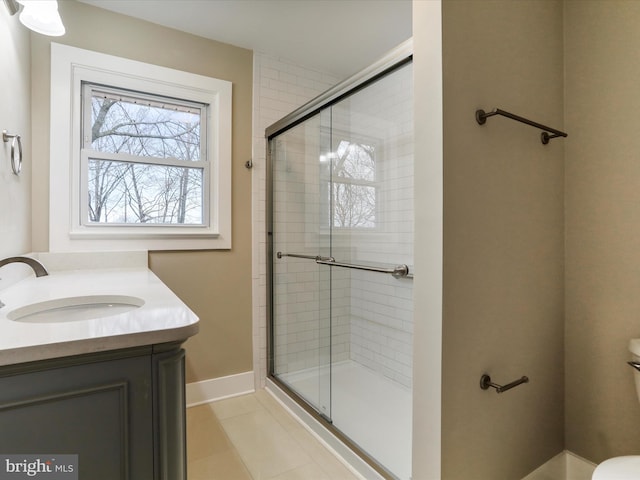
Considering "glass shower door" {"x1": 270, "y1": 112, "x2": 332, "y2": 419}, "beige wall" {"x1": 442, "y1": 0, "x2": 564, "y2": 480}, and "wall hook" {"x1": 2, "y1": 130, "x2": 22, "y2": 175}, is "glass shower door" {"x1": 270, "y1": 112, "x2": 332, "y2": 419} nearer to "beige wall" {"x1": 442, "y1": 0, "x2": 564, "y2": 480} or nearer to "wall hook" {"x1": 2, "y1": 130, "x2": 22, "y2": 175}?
"beige wall" {"x1": 442, "y1": 0, "x2": 564, "y2": 480}

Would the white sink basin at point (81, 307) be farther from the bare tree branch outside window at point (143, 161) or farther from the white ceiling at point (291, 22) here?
the white ceiling at point (291, 22)

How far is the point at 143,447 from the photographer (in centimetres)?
77

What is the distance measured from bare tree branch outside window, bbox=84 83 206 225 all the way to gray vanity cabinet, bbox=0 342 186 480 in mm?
1643

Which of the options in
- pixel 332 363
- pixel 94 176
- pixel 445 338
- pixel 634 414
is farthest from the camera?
pixel 332 363

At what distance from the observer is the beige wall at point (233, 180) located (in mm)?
1896

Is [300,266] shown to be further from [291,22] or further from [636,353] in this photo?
[636,353]

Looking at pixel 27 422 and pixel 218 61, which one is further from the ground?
pixel 218 61

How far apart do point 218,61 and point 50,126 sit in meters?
1.11

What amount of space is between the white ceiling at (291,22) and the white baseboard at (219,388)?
234 cm

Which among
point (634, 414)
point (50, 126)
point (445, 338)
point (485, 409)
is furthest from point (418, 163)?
point (50, 126)

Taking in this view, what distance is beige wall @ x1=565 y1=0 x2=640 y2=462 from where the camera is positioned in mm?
1381

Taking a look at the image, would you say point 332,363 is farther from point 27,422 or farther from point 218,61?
point 218,61

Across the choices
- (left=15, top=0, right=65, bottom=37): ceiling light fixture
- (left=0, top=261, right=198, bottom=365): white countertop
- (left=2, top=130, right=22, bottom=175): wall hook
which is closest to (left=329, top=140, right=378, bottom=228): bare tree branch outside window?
(left=0, top=261, right=198, bottom=365): white countertop

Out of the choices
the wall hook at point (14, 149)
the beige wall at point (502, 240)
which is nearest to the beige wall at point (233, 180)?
the wall hook at point (14, 149)
